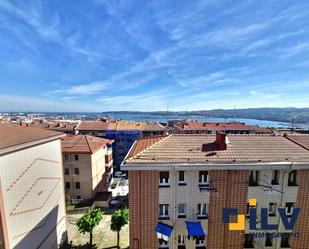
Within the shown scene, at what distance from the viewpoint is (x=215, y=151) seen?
808 inches

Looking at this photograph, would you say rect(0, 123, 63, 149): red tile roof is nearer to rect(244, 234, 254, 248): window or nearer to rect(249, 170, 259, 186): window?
rect(249, 170, 259, 186): window

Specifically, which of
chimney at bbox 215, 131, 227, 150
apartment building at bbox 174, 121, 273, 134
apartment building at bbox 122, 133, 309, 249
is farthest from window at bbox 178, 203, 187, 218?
apartment building at bbox 174, 121, 273, 134

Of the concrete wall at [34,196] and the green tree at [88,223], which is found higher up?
the concrete wall at [34,196]

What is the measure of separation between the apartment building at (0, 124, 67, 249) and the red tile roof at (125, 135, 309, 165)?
894 centimetres

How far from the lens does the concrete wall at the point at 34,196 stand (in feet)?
57.9

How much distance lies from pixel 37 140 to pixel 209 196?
16160 mm

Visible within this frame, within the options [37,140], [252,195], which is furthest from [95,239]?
[252,195]

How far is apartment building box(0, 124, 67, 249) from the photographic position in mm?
17250

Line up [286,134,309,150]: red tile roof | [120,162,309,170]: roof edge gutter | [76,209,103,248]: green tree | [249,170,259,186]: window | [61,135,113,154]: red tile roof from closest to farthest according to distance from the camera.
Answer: [120,162,309,170]: roof edge gutter, [249,170,259,186]: window, [286,134,309,150]: red tile roof, [76,209,103,248]: green tree, [61,135,113,154]: red tile roof

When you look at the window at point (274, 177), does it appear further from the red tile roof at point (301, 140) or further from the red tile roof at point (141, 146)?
the red tile roof at point (141, 146)

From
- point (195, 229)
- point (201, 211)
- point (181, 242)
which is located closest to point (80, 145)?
point (181, 242)

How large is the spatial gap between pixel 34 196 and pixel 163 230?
12414 mm

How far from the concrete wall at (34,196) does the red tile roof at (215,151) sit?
900cm

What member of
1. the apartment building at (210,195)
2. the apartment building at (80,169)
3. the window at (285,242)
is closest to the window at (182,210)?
the apartment building at (210,195)
